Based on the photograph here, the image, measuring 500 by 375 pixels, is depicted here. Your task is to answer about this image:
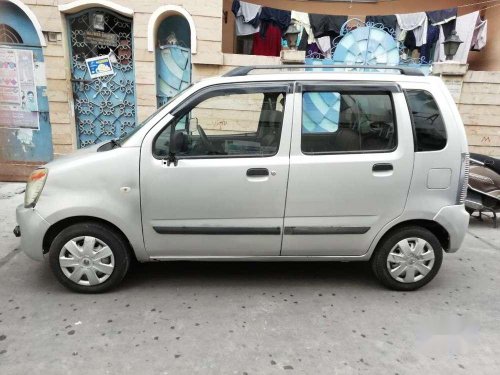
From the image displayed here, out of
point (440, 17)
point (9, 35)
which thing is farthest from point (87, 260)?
point (440, 17)

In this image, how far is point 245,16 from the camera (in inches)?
327

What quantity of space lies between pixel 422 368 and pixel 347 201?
50.9 inches

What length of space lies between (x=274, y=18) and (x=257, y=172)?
660 centimetres

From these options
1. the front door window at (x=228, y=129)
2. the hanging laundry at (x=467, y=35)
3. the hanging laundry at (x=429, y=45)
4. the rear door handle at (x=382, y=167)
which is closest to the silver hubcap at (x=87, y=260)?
the front door window at (x=228, y=129)

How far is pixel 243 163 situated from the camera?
10.1 feet

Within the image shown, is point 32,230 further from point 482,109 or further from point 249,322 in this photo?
point 482,109

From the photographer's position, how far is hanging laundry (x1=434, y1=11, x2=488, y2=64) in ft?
27.8

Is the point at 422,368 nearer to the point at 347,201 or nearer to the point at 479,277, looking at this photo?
the point at 347,201

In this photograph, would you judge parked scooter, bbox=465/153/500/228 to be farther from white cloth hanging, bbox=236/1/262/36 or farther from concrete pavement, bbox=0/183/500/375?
white cloth hanging, bbox=236/1/262/36

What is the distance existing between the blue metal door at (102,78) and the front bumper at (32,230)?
456 cm

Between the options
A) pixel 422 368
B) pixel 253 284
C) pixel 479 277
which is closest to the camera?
pixel 422 368

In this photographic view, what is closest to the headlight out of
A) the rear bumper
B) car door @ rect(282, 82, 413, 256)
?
car door @ rect(282, 82, 413, 256)

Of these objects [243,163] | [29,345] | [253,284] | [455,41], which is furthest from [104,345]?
[455,41]

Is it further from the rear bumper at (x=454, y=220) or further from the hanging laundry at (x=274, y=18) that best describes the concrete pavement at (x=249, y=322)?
the hanging laundry at (x=274, y=18)
